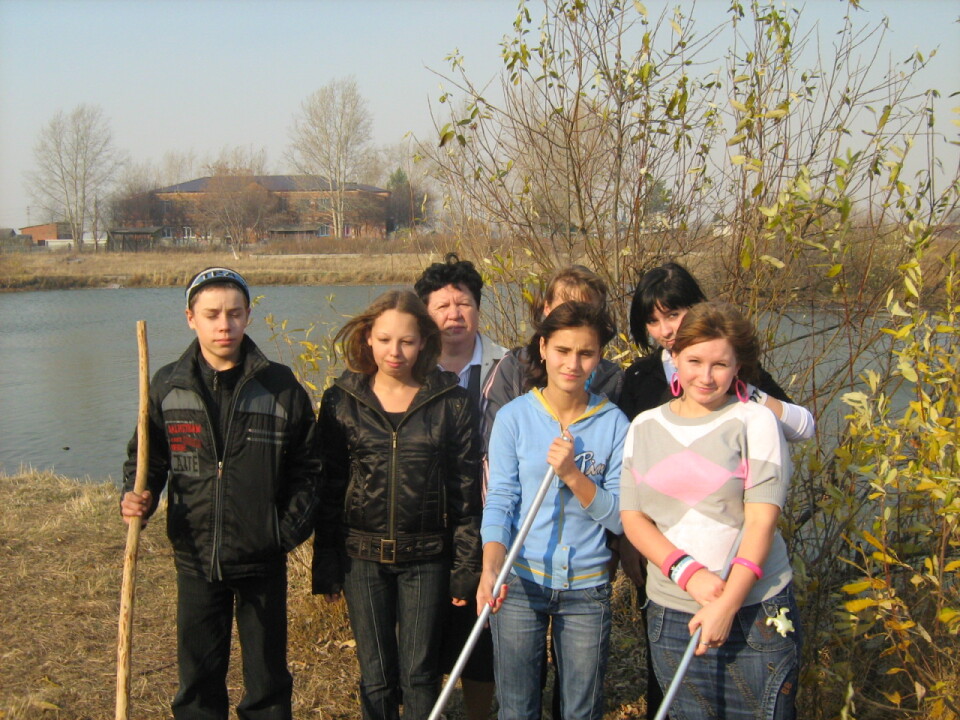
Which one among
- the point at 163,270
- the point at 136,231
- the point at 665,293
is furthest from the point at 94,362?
the point at 136,231

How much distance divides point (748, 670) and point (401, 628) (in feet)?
3.71

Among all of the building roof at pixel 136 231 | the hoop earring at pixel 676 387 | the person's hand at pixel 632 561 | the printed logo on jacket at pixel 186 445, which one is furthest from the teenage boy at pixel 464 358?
the building roof at pixel 136 231

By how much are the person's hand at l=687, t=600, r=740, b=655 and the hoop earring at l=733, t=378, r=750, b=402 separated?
0.53 m

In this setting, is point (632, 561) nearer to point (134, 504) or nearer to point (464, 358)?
point (464, 358)

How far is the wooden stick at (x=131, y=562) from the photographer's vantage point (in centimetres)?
257

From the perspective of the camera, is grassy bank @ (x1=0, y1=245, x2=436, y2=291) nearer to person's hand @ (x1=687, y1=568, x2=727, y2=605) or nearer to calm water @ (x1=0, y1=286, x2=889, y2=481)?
calm water @ (x1=0, y1=286, x2=889, y2=481)

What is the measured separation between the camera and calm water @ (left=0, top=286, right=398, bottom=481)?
30.0ft

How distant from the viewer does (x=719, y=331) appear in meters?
2.22

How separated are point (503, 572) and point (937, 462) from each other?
1.52 meters

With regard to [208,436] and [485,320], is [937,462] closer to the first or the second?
[208,436]

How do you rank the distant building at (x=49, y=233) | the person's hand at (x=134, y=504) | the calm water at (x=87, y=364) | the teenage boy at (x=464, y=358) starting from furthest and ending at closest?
the distant building at (x=49, y=233)
the calm water at (x=87, y=364)
the teenage boy at (x=464, y=358)
the person's hand at (x=134, y=504)

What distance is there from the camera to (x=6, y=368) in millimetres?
14586

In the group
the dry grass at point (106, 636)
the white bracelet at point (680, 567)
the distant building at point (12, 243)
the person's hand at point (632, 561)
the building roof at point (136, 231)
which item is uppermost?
the building roof at point (136, 231)

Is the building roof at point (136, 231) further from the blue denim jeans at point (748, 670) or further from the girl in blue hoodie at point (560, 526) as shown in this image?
the blue denim jeans at point (748, 670)
